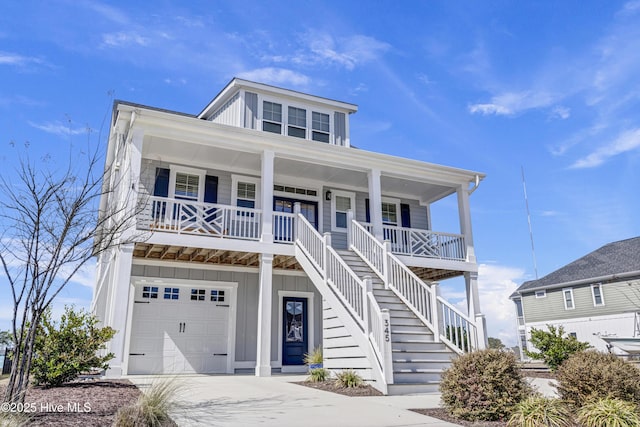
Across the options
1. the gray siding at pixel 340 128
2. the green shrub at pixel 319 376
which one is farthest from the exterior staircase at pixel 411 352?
the gray siding at pixel 340 128

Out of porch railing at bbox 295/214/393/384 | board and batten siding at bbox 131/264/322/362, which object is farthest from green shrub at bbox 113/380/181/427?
board and batten siding at bbox 131/264/322/362

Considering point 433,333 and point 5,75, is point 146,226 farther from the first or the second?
point 433,333

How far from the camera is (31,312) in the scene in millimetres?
5586

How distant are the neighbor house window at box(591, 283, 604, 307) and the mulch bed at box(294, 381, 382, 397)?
21.9 metres

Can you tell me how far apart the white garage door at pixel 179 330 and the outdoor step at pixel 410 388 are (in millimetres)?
6044

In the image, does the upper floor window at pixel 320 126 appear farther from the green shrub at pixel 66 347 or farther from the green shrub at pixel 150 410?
the green shrub at pixel 150 410

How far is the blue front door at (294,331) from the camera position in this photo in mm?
12836

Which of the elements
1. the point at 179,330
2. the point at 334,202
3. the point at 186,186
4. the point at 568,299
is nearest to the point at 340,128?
the point at 334,202

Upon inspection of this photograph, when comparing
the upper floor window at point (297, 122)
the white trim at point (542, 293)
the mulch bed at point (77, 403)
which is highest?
the upper floor window at point (297, 122)

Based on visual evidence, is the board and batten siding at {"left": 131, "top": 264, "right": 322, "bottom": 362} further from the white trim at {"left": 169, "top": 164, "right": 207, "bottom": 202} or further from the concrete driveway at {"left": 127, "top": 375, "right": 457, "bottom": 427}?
the concrete driveway at {"left": 127, "top": 375, "right": 457, "bottom": 427}

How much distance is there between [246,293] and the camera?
42.0ft

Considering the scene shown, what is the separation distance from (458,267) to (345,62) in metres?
6.38

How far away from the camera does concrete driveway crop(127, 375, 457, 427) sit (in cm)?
479

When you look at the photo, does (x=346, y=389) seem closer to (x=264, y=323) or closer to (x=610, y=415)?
(x=264, y=323)
